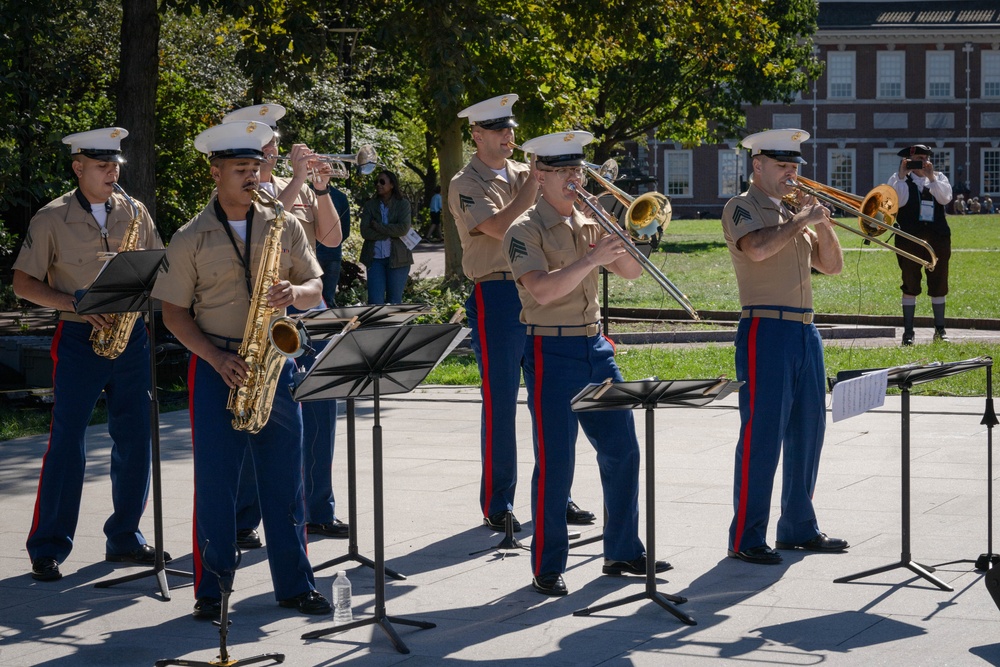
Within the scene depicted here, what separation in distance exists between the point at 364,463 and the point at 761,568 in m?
3.79

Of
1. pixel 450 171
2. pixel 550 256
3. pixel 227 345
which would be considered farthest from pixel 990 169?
pixel 227 345

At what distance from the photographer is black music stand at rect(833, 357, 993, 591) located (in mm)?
6160

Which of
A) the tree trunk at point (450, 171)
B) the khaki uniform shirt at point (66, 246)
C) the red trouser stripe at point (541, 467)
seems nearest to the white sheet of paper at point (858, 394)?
the red trouser stripe at point (541, 467)

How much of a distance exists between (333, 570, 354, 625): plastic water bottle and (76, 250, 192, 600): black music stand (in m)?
0.95

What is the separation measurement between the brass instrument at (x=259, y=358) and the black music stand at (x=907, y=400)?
253 centimetres

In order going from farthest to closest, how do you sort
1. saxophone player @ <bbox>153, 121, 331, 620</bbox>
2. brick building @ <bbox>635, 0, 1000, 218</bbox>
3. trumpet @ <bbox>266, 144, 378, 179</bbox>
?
brick building @ <bbox>635, 0, 1000, 218</bbox>
trumpet @ <bbox>266, 144, 378, 179</bbox>
saxophone player @ <bbox>153, 121, 331, 620</bbox>

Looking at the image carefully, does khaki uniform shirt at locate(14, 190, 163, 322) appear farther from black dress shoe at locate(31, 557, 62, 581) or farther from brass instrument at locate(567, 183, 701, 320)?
brass instrument at locate(567, 183, 701, 320)

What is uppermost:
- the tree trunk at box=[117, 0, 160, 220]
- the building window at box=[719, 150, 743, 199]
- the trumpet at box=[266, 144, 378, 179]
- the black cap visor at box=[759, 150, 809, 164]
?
the building window at box=[719, 150, 743, 199]

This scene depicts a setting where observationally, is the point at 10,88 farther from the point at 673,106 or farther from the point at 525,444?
the point at 673,106

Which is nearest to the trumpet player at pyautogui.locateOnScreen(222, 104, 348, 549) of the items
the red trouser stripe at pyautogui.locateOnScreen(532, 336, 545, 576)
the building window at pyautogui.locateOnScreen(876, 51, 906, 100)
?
the red trouser stripe at pyautogui.locateOnScreen(532, 336, 545, 576)

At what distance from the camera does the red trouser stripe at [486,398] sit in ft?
25.3

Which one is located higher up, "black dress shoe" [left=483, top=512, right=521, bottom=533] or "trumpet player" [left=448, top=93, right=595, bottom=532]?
"trumpet player" [left=448, top=93, right=595, bottom=532]

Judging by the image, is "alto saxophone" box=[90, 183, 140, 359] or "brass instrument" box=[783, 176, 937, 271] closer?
"alto saxophone" box=[90, 183, 140, 359]

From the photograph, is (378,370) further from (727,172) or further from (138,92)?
(727,172)
